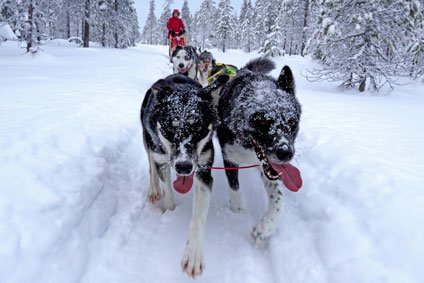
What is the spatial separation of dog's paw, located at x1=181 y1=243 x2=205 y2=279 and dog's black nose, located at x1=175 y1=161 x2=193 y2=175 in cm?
61

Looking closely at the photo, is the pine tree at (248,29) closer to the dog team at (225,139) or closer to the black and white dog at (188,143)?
the dog team at (225,139)

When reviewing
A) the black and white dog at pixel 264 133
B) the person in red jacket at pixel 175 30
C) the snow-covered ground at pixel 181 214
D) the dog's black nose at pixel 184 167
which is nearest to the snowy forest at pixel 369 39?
the snow-covered ground at pixel 181 214

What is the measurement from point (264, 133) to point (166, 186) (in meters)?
1.16

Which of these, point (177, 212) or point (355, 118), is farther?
point (355, 118)

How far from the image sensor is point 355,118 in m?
3.97

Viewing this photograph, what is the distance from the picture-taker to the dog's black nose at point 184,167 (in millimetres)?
1798

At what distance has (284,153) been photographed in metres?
1.81

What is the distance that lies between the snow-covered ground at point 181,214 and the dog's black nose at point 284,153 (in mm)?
626

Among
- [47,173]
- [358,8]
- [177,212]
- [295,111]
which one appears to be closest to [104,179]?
[47,173]

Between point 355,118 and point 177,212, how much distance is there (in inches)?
133

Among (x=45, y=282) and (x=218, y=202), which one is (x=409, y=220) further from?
(x=45, y=282)

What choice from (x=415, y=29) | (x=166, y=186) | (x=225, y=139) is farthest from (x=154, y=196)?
(x=415, y=29)

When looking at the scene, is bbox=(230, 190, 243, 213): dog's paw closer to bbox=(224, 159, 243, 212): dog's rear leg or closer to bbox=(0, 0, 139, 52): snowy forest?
bbox=(224, 159, 243, 212): dog's rear leg

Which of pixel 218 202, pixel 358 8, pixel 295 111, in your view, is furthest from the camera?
pixel 358 8
